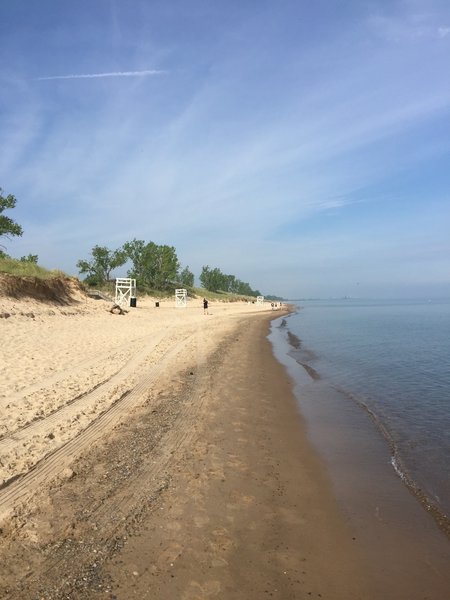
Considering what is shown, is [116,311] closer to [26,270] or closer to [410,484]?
A: [26,270]

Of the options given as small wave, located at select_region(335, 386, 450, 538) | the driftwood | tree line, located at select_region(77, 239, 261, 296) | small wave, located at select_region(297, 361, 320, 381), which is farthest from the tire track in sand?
tree line, located at select_region(77, 239, 261, 296)

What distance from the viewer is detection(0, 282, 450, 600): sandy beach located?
3.49 m

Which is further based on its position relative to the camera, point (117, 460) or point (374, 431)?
point (374, 431)

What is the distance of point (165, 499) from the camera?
4.82 m

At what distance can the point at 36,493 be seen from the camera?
4.78 m

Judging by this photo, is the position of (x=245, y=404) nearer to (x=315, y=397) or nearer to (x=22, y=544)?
(x=315, y=397)

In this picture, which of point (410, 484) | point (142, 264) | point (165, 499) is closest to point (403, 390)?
point (410, 484)

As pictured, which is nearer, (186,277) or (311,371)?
(311,371)

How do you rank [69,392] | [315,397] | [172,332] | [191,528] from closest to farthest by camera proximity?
[191,528] → [69,392] → [315,397] → [172,332]

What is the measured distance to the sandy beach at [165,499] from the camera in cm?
349

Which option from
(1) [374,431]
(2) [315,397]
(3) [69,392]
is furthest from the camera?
(2) [315,397]

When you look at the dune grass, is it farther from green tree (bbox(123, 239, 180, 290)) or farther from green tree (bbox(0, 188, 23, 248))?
green tree (bbox(123, 239, 180, 290))

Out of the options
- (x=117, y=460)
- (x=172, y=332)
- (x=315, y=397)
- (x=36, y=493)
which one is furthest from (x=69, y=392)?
(x=172, y=332)

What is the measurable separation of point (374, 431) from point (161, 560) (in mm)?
5829
